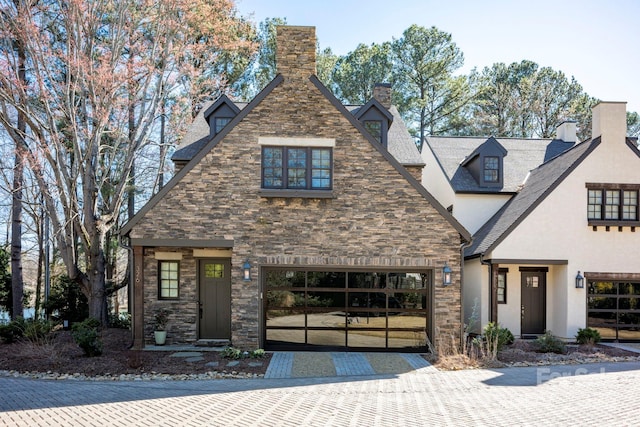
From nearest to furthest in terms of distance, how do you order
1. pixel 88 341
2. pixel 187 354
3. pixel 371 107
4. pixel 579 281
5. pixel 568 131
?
pixel 88 341 → pixel 187 354 → pixel 579 281 → pixel 371 107 → pixel 568 131

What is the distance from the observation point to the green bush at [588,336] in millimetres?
14203

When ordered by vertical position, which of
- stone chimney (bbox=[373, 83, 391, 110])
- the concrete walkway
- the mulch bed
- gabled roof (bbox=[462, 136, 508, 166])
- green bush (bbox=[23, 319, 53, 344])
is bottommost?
the concrete walkway

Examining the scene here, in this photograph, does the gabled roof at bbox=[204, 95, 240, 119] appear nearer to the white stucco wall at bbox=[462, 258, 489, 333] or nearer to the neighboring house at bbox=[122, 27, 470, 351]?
the neighboring house at bbox=[122, 27, 470, 351]

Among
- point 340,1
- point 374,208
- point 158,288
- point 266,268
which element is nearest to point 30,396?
point 158,288

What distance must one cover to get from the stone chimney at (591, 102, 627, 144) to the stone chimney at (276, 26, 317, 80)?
32.9 ft

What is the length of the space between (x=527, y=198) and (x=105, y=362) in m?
14.4

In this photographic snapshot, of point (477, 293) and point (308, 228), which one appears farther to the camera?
point (477, 293)

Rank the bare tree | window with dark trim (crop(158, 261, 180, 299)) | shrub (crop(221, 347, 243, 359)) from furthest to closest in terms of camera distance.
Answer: window with dark trim (crop(158, 261, 180, 299)) < the bare tree < shrub (crop(221, 347, 243, 359))

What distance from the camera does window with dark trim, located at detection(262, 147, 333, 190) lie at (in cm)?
1321

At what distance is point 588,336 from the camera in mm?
14234

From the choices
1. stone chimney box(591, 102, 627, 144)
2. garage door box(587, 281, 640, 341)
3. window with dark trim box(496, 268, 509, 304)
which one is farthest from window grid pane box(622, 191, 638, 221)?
window with dark trim box(496, 268, 509, 304)

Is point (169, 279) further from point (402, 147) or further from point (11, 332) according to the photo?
point (402, 147)

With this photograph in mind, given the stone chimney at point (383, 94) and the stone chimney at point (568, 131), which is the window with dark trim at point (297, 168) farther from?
the stone chimney at point (568, 131)

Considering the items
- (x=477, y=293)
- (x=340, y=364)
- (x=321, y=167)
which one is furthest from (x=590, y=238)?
(x=340, y=364)
